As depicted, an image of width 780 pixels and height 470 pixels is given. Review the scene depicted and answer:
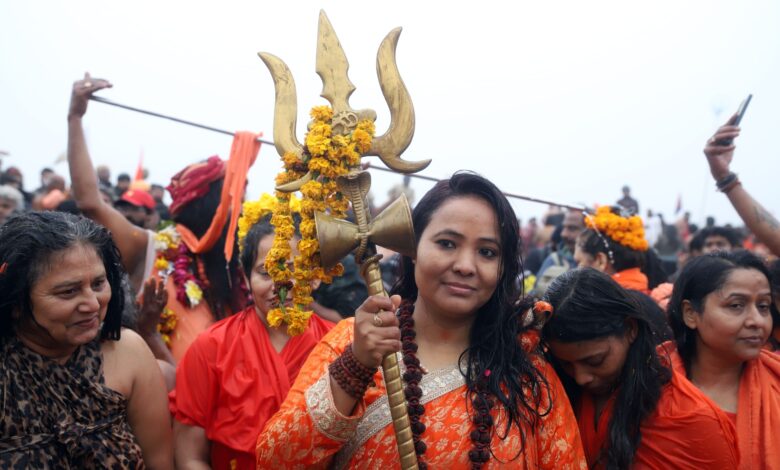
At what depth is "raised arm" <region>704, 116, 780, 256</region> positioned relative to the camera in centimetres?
382

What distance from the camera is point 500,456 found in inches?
89.0

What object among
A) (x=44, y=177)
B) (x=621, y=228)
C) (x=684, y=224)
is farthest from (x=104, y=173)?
(x=684, y=224)

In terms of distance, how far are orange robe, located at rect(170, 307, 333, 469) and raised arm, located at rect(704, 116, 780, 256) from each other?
7.83 ft

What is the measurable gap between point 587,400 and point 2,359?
211 cm

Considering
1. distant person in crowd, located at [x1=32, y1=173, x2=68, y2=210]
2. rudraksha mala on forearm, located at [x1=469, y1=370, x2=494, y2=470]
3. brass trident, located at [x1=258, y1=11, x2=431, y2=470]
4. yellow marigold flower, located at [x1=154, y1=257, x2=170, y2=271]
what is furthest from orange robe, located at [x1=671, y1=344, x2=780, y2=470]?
distant person in crowd, located at [x1=32, y1=173, x2=68, y2=210]

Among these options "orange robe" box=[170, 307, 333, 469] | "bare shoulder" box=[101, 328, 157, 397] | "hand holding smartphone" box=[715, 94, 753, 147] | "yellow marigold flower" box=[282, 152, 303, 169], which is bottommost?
"orange robe" box=[170, 307, 333, 469]

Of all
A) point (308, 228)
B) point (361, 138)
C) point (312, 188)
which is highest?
point (361, 138)

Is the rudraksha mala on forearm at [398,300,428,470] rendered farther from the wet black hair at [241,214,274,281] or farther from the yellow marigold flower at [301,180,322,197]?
the wet black hair at [241,214,274,281]

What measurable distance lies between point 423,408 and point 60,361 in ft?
4.04

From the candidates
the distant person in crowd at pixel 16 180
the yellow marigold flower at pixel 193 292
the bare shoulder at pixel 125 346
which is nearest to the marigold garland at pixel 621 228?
the yellow marigold flower at pixel 193 292

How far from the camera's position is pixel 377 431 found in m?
2.32

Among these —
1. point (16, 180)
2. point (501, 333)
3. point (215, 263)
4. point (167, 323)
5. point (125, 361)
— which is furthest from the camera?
point (16, 180)

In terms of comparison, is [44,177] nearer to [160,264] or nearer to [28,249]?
[160,264]

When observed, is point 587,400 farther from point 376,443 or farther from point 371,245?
point 371,245
